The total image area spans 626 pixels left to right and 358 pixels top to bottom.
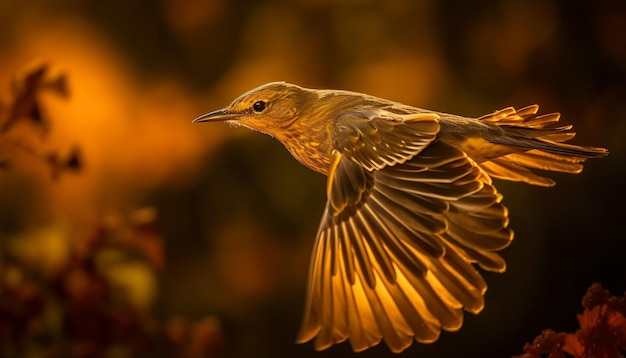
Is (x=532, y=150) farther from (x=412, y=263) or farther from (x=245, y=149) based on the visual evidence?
(x=245, y=149)

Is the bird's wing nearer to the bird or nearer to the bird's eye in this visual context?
the bird


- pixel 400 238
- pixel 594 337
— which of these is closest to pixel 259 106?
pixel 400 238

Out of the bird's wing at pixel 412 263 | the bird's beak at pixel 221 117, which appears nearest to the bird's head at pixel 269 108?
the bird's beak at pixel 221 117

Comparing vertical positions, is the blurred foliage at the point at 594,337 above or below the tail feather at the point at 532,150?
below

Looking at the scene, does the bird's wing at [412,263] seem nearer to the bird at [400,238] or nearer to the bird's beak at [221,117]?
the bird at [400,238]

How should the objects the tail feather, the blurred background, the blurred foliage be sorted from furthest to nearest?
the blurred background, the tail feather, the blurred foliage

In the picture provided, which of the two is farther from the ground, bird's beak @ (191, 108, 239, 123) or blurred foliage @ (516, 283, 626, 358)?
bird's beak @ (191, 108, 239, 123)

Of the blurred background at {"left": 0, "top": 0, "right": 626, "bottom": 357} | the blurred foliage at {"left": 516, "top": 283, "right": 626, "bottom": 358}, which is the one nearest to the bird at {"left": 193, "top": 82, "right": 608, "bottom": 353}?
the blurred foliage at {"left": 516, "top": 283, "right": 626, "bottom": 358}

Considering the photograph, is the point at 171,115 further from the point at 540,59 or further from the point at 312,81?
the point at 540,59

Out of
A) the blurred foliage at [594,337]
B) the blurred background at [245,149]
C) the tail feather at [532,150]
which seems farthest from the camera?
the blurred background at [245,149]
